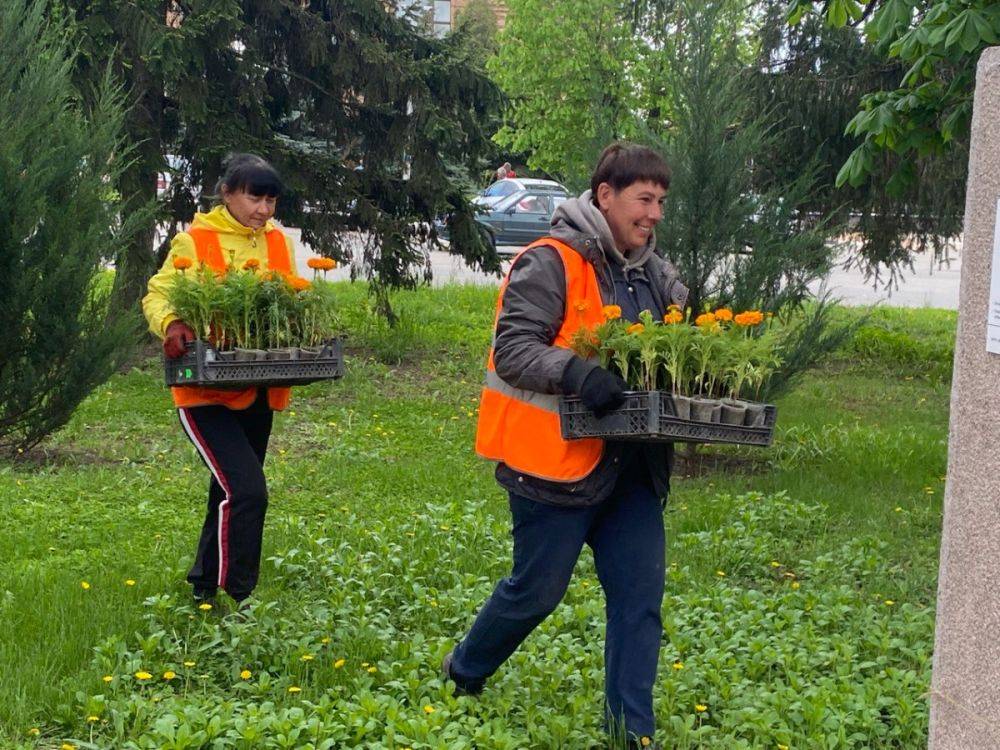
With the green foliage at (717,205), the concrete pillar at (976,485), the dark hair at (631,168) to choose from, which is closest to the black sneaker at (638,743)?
the concrete pillar at (976,485)

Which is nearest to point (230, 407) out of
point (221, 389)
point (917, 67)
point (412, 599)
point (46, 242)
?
point (221, 389)

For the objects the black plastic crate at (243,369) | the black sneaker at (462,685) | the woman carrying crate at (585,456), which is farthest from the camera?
the black plastic crate at (243,369)

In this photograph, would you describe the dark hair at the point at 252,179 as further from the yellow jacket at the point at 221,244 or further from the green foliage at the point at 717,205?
the green foliage at the point at 717,205

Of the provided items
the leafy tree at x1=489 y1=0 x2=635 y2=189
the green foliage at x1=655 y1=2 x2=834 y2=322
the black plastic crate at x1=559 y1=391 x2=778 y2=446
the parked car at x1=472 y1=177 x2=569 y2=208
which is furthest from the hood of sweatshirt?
the parked car at x1=472 y1=177 x2=569 y2=208

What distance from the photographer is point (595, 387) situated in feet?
13.2

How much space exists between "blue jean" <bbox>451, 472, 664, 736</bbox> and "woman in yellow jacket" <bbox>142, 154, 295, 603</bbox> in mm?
1520

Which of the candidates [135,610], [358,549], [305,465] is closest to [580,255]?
[135,610]

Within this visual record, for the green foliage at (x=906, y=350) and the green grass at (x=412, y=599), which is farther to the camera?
the green foliage at (x=906, y=350)

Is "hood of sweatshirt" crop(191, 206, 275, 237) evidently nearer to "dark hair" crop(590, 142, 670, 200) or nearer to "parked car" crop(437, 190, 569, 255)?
"dark hair" crop(590, 142, 670, 200)

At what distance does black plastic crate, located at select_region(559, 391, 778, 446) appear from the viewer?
13.3ft

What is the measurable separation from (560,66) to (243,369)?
59.5ft

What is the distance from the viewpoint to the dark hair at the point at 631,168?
14.3 ft

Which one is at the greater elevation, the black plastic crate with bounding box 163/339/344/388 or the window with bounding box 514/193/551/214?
the window with bounding box 514/193/551/214

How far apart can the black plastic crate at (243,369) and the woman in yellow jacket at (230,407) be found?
0.26 feet
